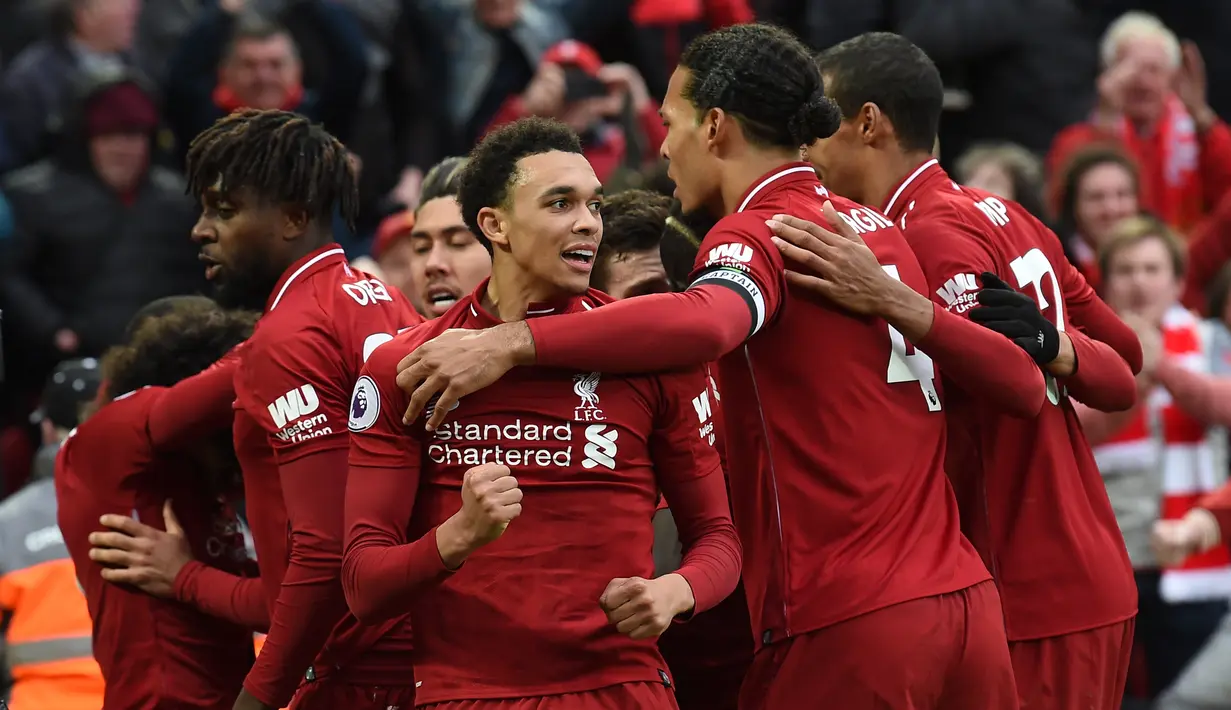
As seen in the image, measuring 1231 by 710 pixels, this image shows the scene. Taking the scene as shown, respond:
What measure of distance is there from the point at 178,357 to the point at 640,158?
4.18m

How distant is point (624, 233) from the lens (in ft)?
16.0

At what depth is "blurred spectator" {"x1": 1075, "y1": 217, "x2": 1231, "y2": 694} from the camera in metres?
7.14

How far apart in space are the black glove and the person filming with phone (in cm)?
470

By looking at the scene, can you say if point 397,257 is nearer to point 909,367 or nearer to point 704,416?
point 704,416

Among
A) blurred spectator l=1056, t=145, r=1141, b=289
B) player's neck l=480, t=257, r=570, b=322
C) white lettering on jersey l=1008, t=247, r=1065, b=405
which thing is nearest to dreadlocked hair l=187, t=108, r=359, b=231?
player's neck l=480, t=257, r=570, b=322

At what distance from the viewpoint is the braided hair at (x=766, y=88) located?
3.88 metres

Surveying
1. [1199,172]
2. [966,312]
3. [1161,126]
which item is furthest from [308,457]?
[1199,172]

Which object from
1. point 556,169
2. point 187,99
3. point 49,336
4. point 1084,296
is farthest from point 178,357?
point 187,99

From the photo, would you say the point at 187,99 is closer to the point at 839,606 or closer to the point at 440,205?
the point at 440,205

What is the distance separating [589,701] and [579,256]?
950mm

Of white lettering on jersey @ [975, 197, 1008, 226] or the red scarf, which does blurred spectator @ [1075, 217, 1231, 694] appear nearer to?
the red scarf

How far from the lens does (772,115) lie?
3908 millimetres

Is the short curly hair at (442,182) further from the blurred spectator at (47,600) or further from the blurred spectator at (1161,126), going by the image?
the blurred spectator at (1161,126)

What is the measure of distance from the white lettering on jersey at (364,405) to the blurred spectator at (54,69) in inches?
243
